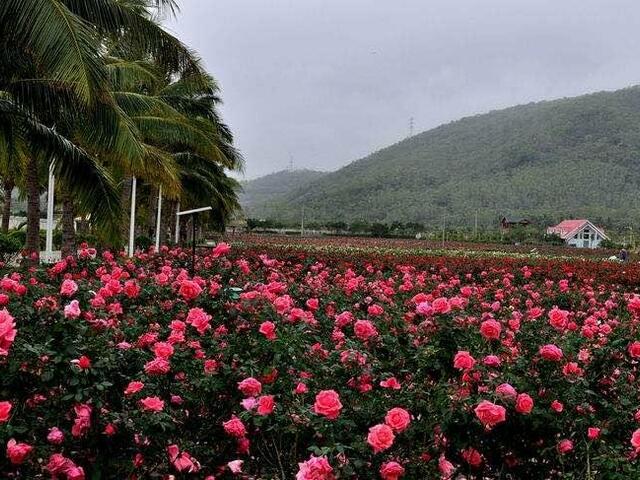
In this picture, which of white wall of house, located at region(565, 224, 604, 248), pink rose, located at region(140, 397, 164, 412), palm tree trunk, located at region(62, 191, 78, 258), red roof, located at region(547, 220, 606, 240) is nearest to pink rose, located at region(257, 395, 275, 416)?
pink rose, located at region(140, 397, 164, 412)

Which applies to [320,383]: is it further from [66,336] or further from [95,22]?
[95,22]

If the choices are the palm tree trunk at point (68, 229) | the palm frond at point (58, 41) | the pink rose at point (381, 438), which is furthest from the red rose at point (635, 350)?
the palm tree trunk at point (68, 229)

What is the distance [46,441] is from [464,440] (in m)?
1.56

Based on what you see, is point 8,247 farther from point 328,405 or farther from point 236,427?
point 328,405

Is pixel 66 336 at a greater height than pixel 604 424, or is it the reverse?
pixel 66 336

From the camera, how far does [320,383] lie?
2869 mm

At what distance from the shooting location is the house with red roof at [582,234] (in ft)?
203

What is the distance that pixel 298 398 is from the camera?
8.83ft

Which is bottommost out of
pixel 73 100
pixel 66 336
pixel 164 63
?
pixel 66 336

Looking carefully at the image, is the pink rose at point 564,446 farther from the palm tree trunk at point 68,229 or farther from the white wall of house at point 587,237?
the white wall of house at point 587,237

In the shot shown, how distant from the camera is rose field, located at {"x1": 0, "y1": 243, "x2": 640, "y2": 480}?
7.86 ft

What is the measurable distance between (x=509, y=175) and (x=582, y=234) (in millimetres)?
32795

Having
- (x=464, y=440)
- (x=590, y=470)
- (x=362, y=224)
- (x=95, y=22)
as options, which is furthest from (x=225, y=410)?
(x=362, y=224)

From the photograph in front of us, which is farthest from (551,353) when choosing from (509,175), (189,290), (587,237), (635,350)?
(509,175)
